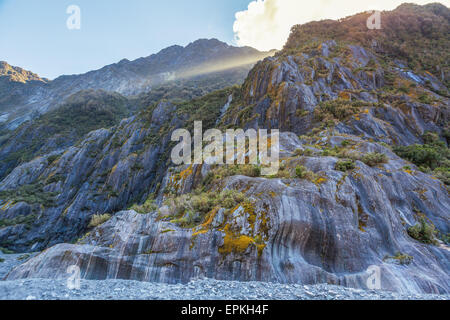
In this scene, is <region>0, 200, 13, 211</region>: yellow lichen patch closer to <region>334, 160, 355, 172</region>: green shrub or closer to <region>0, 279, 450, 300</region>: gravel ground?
<region>0, 279, 450, 300</region>: gravel ground

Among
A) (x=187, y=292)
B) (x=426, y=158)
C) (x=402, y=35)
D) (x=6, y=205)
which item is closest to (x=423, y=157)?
(x=426, y=158)

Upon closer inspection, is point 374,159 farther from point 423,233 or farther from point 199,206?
point 199,206

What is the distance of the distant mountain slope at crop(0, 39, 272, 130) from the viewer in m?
119

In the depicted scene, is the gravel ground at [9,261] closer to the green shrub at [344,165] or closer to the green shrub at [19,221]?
the green shrub at [19,221]

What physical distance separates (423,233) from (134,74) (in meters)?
162

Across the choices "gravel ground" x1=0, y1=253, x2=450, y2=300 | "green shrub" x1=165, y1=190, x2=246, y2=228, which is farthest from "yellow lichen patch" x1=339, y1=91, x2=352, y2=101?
"gravel ground" x1=0, y1=253, x2=450, y2=300

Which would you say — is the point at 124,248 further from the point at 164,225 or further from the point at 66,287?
the point at 66,287

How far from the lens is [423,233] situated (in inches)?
348

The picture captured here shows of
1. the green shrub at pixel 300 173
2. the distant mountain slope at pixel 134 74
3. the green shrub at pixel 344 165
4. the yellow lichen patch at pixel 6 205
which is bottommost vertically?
the yellow lichen patch at pixel 6 205

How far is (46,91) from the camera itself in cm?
13000

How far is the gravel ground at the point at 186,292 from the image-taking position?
507cm

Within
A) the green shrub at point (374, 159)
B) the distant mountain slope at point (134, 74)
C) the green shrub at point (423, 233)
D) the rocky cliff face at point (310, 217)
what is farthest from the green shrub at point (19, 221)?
the distant mountain slope at point (134, 74)

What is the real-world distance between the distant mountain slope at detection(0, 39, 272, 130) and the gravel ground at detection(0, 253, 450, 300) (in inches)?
4098

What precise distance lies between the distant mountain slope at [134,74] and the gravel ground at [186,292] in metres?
104
